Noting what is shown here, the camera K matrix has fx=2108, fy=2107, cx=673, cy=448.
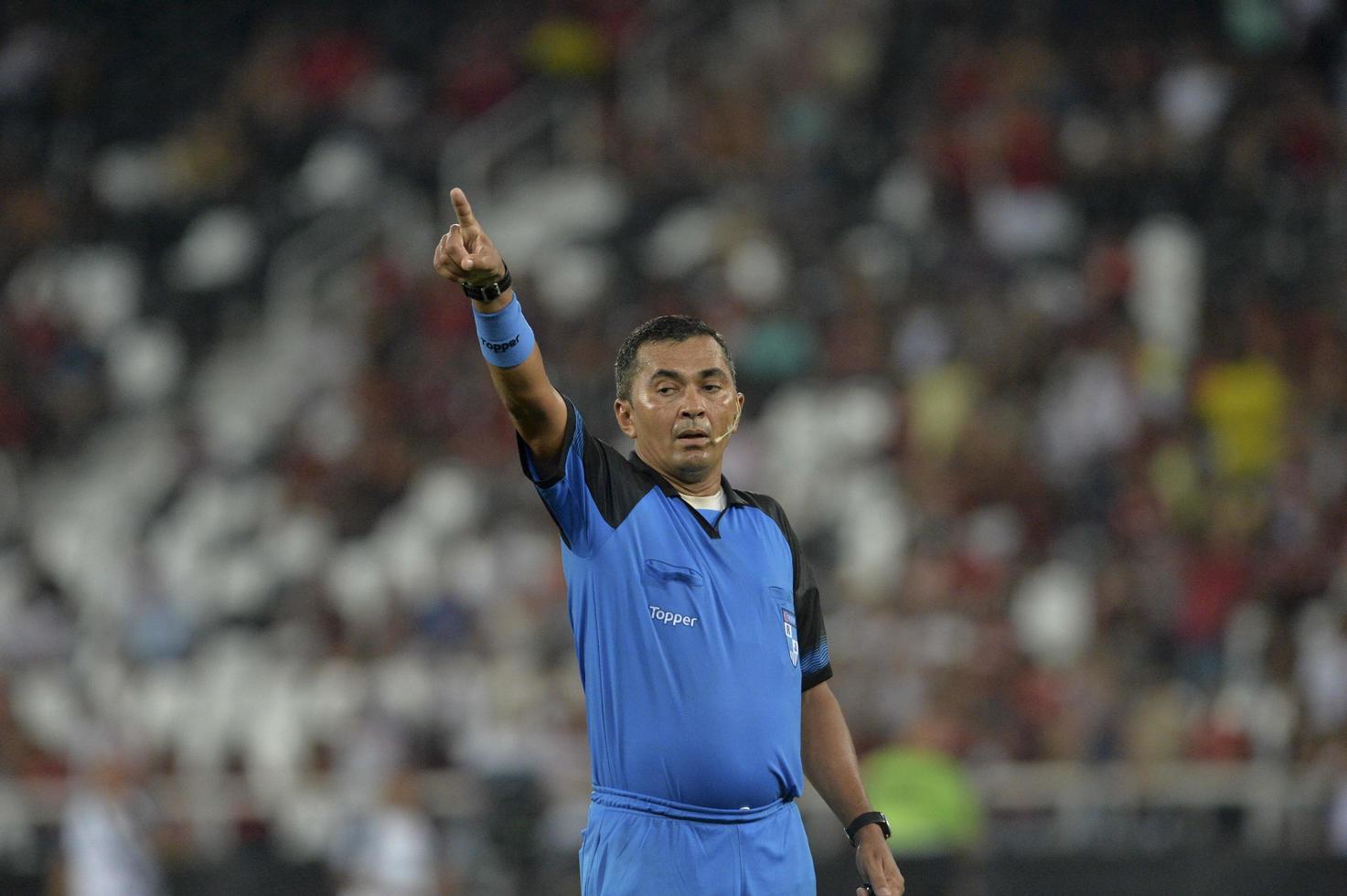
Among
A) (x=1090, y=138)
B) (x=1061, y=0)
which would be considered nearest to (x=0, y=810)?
(x=1090, y=138)

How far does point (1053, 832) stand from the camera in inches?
428

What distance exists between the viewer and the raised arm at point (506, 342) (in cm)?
425

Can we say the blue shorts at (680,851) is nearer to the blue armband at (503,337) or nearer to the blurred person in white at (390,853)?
the blue armband at (503,337)

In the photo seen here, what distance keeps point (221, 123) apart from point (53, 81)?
5.83 ft

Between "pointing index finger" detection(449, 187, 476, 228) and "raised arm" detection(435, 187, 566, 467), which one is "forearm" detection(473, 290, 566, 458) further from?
"pointing index finger" detection(449, 187, 476, 228)

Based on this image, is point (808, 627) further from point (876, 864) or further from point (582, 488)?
point (582, 488)

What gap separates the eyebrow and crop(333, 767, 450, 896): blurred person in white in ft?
20.4

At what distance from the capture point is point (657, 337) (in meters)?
4.77

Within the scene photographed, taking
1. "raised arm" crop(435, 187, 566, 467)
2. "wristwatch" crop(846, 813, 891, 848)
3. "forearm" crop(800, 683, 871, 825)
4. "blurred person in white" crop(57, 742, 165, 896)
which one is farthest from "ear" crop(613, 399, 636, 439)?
"blurred person in white" crop(57, 742, 165, 896)

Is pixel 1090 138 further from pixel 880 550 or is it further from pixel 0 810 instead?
pixel 0 810

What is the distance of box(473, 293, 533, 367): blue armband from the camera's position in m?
4.34

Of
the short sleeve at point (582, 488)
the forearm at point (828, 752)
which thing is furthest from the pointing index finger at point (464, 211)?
the forearm at point (828, 752)

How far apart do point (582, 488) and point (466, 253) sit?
0.62 meters

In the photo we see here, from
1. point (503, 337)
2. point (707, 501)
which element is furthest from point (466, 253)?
point (707, 501)
